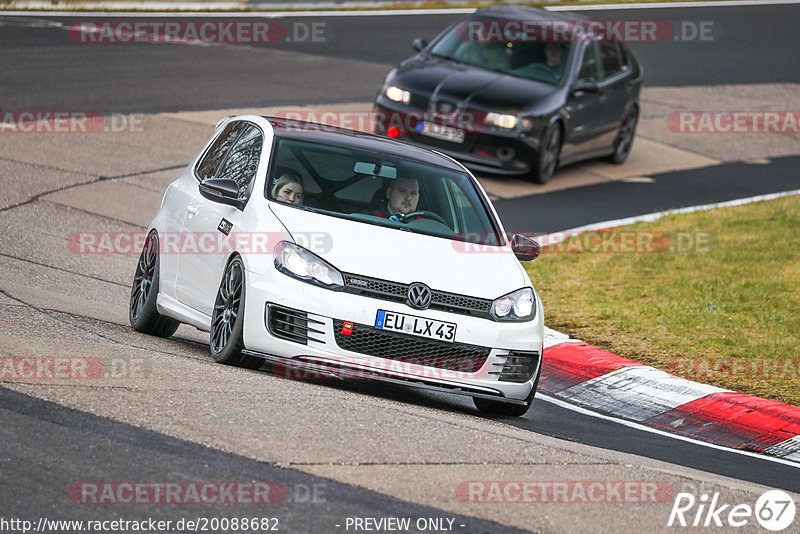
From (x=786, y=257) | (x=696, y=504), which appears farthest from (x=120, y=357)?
(x=786, y=257)

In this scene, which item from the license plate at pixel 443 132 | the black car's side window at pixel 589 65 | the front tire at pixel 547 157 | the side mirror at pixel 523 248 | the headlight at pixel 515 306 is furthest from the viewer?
the black car's side window at pixel 589 65

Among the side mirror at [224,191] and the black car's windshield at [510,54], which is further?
the black car's windshield at [510,54]

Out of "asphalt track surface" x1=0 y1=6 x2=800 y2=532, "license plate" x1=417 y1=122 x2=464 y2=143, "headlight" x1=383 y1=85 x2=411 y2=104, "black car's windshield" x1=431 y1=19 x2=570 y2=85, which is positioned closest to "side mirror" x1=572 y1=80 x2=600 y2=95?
"black car's windshield" x1=431 y1=19 x2=570 y2=85

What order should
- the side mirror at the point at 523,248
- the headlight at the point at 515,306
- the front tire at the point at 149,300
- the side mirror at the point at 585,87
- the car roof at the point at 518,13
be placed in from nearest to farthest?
the headlight at the point at 515,306 → the side mirror at the point at 523,248 → the front tire at the point at 149,300 → the side mirror at the point at 585,87 → the car roof at the point at 518,13

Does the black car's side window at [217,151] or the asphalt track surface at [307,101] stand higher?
the black car's side window at [217,151]

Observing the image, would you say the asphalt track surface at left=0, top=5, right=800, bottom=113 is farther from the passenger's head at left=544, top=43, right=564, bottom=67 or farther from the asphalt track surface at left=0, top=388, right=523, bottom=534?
the asphalt track surface at left=0, top=388, right=523, bottom=534

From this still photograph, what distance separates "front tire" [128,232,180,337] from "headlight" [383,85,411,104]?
7573 mm

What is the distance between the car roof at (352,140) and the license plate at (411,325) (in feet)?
5.68

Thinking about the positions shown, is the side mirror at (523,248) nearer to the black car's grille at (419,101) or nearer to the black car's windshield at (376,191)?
the black car's windshield at (376,191)

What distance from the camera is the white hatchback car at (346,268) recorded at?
751cm

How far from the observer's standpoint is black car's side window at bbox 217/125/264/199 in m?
8.54

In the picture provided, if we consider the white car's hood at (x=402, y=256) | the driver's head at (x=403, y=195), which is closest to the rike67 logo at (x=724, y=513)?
the white car's hood at (x=402, y=256)

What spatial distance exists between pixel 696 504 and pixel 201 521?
232cm

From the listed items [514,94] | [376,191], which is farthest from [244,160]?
[514,94]
